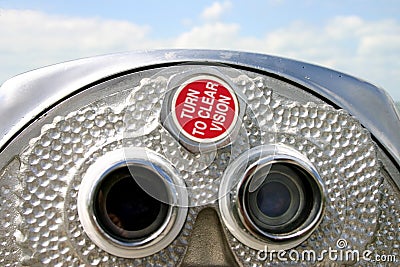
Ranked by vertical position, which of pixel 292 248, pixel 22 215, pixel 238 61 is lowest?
pixel 292 248

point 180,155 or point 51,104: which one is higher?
point 51,104

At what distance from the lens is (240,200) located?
1128 mm

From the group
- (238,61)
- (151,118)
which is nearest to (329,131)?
(238,61)

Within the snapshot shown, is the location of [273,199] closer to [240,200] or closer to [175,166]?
[240,200]

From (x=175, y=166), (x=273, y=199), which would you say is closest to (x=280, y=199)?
(x=273, y=199)

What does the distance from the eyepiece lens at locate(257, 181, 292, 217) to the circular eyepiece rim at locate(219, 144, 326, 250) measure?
55 millimetres

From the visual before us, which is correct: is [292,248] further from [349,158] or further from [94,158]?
[94,158]

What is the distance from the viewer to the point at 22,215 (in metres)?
1.15

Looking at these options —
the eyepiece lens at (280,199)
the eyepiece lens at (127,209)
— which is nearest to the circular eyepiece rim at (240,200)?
the eyepiece lens at (280,199)

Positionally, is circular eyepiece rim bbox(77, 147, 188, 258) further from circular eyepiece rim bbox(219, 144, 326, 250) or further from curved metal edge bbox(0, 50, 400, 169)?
curved metal edge bbox(0, 50, 400, 169)

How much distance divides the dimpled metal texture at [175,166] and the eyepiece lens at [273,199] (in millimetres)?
86

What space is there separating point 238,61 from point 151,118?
9.8 inches

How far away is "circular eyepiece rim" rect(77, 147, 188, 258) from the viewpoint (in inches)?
43.1

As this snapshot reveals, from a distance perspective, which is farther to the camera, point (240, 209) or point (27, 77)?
point (27, 77)
